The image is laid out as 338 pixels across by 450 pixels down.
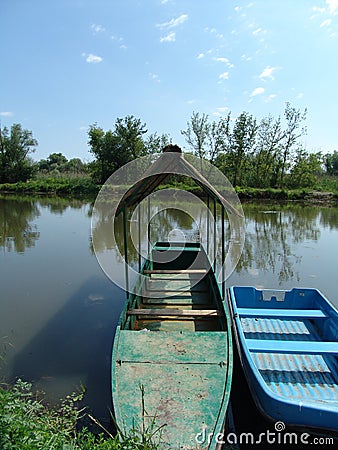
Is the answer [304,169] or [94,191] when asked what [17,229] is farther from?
[304,169]

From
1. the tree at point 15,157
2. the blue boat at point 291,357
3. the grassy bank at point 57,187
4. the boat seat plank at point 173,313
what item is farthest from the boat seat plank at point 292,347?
the tree at point 15,157

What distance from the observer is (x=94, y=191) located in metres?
26.6

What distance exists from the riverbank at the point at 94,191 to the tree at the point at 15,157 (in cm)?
136

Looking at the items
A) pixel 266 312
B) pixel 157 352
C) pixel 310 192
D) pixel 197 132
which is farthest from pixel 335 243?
pixel 197 132

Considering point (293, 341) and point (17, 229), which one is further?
point (17, 229)

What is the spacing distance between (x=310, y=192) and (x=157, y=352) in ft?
76.2

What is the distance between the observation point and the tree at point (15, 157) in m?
29.5

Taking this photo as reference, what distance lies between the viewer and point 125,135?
26.0m

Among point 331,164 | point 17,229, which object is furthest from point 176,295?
point 331,164

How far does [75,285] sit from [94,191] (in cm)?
2116

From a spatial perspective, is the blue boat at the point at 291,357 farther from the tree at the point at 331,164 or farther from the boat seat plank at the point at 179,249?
the tree at the point at 331,164

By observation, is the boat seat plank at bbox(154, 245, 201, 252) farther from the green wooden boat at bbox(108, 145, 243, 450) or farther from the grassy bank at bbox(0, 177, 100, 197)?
the grassy bank at bbox(0, 177, 100, 197)

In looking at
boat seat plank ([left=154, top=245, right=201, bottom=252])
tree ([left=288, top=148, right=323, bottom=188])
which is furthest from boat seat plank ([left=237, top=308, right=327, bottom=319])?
tree ([left=288, top=148, right=323, bottom=188])

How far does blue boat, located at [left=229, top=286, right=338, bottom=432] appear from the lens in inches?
90.2
